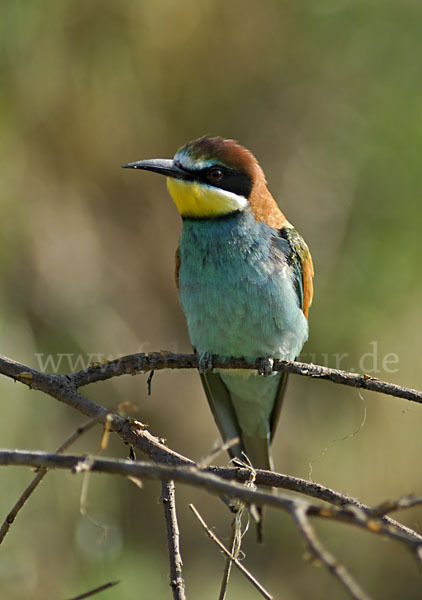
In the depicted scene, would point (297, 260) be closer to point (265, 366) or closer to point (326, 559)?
point (265, 366)

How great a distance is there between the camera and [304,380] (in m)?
3.15

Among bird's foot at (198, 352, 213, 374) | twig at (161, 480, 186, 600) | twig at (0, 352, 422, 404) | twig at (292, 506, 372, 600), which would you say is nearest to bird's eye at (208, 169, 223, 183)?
bird's foot at (198, 352, 213, 374)

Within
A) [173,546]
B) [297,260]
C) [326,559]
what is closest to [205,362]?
[297,260]

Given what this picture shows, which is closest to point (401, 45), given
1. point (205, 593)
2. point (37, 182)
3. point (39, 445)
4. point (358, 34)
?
point (358, 34)

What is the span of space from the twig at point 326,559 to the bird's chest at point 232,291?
4.34 ft

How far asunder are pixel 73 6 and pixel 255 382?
1687 millimetres

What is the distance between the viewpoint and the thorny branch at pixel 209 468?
700mm

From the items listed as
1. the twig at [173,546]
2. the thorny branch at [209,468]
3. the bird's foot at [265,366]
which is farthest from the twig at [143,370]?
the bird's foot at [265,366]

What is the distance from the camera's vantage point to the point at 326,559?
655 mm

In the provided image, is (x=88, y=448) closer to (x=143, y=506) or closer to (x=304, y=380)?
(x=143, y=506)

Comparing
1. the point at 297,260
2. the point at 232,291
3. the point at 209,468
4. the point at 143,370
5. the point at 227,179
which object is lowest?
the point at 209,468

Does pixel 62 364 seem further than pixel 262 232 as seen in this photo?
Yes

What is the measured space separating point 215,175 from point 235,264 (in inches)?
11.9

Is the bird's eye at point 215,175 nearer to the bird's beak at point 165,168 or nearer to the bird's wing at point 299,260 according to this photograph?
the bird's beak at point 165,168
